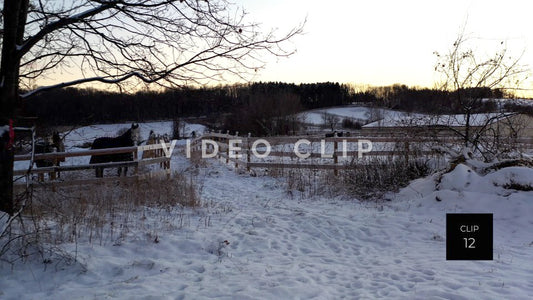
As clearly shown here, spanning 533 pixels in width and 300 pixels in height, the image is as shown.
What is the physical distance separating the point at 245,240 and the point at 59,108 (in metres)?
3.07

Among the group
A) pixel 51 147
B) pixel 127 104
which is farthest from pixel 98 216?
pixel 51 147

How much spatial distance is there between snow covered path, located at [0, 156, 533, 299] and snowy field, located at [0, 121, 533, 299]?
1cm

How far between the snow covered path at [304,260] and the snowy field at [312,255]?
1 cm

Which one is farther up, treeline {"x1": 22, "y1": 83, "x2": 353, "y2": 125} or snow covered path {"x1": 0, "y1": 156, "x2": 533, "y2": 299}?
treeline {"x1": 22, "y1": 83, "x2": 353, "y2": 125}

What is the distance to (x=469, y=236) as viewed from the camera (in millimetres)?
3582

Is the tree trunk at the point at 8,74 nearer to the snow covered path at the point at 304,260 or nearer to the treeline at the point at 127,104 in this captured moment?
the treeline at the point at 127,104

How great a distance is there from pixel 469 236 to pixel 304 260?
1899 millimetres

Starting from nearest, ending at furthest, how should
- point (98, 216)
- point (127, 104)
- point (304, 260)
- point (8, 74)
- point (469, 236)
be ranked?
point (469, 236) < point (8, 74) < point (304, 260) < point (127, 104) < point (98, 216)

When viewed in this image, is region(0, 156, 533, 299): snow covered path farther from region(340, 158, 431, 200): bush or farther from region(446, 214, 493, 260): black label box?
region(340, 158, 431, 200): bush

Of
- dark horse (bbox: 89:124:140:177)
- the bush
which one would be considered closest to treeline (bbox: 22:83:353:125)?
the bush

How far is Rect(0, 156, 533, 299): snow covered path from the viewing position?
3.48m

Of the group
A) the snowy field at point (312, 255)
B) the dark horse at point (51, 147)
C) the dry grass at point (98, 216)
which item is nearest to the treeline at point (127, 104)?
the dark horse at point (51, 147)

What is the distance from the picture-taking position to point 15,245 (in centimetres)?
405

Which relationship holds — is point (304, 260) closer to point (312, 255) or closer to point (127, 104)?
point (312, 255)
